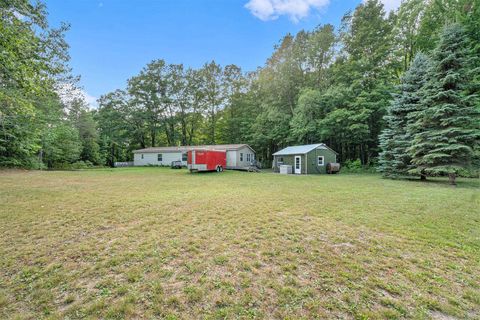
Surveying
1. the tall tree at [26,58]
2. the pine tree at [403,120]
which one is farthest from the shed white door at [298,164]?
the tall tree at [26,58]

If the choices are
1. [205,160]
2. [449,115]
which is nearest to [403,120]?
[449,115]

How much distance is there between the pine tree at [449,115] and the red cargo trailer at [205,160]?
1450 centimetres

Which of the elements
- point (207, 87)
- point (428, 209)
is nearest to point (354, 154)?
point (428, 209)

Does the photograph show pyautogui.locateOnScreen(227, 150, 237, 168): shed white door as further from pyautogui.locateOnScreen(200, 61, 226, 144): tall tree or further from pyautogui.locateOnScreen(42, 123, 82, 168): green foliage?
pyautogui.locateOnScreen(42, 123, 82, 168): green foliage

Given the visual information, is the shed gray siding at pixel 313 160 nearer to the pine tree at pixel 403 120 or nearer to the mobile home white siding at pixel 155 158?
the pine tree at pixel 403 120

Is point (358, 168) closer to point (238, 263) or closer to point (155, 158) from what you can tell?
point (238, 263)

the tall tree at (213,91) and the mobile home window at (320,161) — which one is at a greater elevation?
the tall tree at (213,91)

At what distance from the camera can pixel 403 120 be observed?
1394 cm

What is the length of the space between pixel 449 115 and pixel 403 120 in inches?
107

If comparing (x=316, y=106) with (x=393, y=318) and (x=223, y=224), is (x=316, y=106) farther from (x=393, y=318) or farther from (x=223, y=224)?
(x=393, y=318)

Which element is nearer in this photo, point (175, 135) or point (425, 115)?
point (425, 115)

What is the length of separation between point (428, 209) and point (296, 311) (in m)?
6.19

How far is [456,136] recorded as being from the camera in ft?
35.2

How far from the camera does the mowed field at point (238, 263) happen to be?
2197 millimetres
